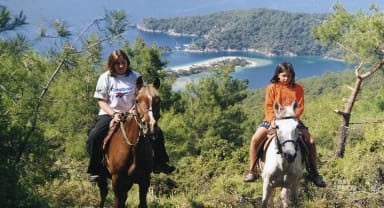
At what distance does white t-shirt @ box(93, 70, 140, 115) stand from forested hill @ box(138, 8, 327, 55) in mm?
138752

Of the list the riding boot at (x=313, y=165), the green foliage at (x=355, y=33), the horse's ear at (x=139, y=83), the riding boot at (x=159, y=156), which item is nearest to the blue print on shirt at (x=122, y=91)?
the horse's ear at (x=139, y=83)

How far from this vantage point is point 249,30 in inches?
6924

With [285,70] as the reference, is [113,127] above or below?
below

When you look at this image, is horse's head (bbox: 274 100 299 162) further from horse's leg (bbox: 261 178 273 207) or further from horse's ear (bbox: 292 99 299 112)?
horse's leg (bbox: 261 178 273 207)

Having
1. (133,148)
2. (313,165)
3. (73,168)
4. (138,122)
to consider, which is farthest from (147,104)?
(73,168)

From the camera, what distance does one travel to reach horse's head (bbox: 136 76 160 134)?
4.60 meters

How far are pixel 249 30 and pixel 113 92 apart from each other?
174376 mm

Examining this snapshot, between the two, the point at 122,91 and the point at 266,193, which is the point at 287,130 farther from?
the point at 122,91

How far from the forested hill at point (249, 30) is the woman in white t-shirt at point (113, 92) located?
13873 cm

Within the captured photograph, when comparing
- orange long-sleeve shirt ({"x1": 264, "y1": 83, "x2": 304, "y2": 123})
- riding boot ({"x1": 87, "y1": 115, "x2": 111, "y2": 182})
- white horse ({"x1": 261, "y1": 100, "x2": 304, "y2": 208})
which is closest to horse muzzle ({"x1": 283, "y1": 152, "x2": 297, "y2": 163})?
white horse ({"x1": 261, "y1": 100, "x2": 304, "y2": 208})

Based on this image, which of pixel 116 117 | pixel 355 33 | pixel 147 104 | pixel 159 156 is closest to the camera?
pixel 147 104

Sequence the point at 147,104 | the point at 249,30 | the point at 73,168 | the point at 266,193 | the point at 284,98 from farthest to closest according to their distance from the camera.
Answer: the point at 249,30 → the point at 73,168 → the point at 284,98 → the point at 266,193 → the point at 147,104

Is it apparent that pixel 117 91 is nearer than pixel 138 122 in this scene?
→ No

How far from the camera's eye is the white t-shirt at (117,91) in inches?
212
